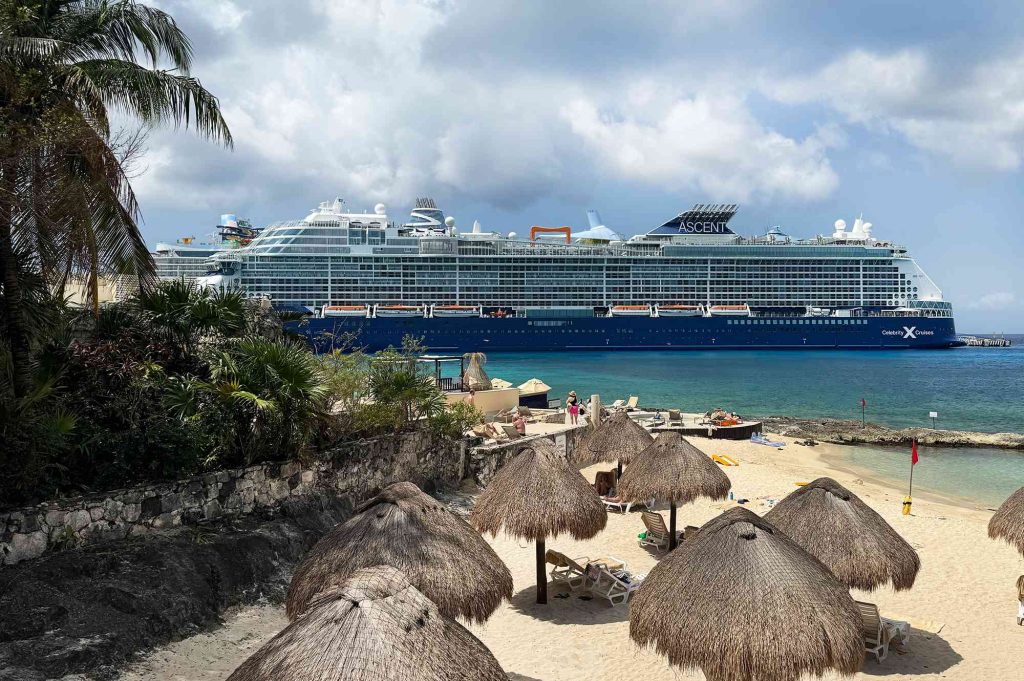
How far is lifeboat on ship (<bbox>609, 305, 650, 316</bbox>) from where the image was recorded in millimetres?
55594

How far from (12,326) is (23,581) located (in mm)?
2349

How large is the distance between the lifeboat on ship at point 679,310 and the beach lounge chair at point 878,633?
166 ft

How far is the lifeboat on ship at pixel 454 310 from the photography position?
177ft

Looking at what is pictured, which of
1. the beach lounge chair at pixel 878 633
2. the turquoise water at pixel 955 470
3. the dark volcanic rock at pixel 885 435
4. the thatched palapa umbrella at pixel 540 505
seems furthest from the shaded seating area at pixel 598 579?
the dark volcanic rock at pixel 885 435

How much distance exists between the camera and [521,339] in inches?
2153

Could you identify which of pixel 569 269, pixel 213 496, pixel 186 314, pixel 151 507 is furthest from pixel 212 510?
pixel 569 269

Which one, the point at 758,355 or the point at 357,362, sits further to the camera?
the point at 758,355

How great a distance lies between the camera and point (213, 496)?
720 centimetres

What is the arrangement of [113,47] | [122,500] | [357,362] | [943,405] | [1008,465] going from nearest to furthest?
1. [122,500]
2. [113,47]
3. [357,362]
4. [1008,465]
5. [943,405]

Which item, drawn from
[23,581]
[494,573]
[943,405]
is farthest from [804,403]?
[23,581]

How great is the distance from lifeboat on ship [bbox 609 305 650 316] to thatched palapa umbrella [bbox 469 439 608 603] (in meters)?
48.7

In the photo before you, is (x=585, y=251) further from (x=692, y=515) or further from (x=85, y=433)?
(x=85, y=433)

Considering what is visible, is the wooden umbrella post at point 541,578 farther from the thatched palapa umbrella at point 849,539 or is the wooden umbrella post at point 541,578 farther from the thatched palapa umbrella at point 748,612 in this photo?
the thatched palapa umbrella at point 849,539

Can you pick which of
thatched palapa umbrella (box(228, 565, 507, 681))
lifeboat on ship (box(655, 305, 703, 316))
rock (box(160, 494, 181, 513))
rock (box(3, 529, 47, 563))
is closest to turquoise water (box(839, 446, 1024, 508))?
rock (box(160, 494, 181, 513))
